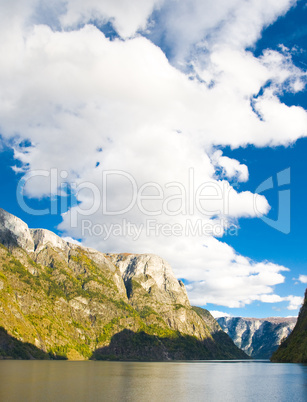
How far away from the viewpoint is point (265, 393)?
267 ft

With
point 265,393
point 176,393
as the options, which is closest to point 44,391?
point 176,393

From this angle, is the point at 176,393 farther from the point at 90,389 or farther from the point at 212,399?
the point at 90,389

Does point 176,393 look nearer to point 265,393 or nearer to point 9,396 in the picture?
point 265,393

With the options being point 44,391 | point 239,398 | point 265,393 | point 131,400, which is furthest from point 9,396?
point 265,393

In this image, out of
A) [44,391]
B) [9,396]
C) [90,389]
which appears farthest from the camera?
[90,389]

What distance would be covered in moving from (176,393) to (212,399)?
35.5 ft

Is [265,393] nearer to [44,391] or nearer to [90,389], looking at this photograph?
[90,389]

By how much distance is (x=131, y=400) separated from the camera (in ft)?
211

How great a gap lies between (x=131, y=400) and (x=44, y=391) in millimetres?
17826

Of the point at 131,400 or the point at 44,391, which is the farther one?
the point at 44,391

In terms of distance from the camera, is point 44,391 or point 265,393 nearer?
point 44,391

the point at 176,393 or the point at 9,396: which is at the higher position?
the point at 9,396

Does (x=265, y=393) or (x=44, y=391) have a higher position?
(x=44, y=391)

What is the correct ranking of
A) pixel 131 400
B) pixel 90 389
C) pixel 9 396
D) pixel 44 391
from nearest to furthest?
1. pixel 9 396
2. pixel 131 400
3. pixel 44 391
4. pixel 90 389
